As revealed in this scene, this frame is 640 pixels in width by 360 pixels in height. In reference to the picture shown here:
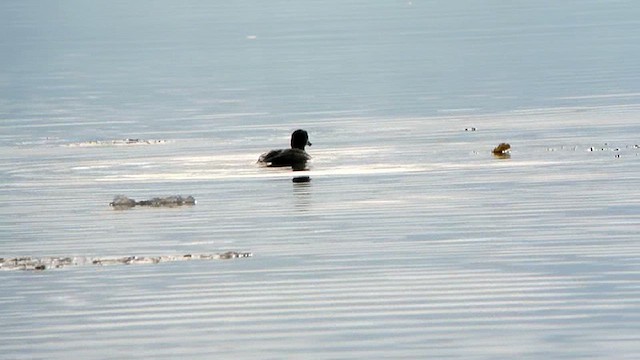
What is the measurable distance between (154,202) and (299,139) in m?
7.41

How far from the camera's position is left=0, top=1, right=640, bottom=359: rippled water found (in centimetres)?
1998

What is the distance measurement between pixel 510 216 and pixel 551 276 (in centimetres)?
557

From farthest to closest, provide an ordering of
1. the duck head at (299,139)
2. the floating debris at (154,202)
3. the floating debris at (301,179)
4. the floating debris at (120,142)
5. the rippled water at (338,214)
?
the floating debris at (120,142) → the duck head at (299,139) → the floating debris at (301,179) → the floating debris at (154,202) → the rippled water at (338,214)

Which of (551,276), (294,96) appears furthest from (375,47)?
(551,276)

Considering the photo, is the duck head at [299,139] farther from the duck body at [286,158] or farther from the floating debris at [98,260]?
the floating debris at [98,260]

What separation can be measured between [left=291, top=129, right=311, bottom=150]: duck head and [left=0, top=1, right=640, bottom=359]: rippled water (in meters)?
0.68

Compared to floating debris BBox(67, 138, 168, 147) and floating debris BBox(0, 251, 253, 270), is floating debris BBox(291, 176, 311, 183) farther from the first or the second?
floating debris BBox(0, 251, 253, 270)

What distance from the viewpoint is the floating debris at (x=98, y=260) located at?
2480cm

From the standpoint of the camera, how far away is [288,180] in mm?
34406

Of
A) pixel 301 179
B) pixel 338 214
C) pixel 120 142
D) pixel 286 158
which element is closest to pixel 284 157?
pixel 286 158

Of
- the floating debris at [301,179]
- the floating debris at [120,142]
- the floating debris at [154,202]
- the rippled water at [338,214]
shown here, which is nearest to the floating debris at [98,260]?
the rippled water at [338,214]

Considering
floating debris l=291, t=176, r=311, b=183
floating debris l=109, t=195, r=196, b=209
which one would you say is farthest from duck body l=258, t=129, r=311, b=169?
floating debris l=109, t=195, r=196, b=209

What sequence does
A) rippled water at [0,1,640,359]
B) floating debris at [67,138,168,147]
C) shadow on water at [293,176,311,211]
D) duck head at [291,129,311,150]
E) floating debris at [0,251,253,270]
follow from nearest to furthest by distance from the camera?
rippled water at [0,1,640,359] → floating debris at [0,251,253,270] → shadow on water at [293,176,311,211] → duck head at [291,129,311,150] → floating debris at [67,138,168,147]

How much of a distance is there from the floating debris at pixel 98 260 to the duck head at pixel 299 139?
502 inches
